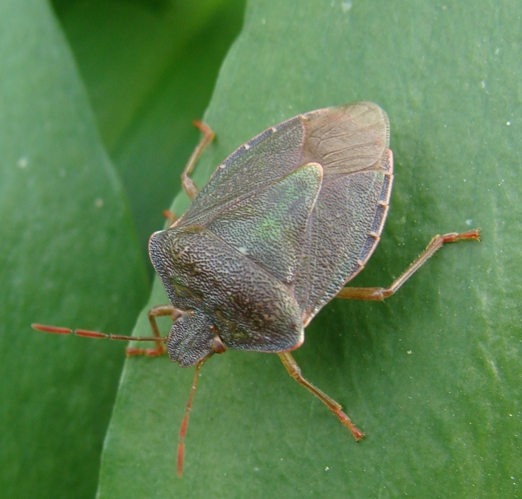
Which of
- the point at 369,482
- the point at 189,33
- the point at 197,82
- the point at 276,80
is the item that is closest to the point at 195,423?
the point at 369,482


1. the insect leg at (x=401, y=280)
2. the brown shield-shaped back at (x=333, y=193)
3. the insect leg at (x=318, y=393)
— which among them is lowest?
the insect leg at (x=318, y=393)

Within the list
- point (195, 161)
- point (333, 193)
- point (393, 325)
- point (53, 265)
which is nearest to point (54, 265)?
point (53, 265)

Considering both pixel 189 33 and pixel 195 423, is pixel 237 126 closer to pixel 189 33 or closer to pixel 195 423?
pixel 189 33

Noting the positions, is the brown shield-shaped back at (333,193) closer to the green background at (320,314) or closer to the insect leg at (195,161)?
the green background at (320,314)

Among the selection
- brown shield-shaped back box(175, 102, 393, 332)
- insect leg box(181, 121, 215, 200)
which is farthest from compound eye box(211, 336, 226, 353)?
insect leg box(181, 121, 215, 200)

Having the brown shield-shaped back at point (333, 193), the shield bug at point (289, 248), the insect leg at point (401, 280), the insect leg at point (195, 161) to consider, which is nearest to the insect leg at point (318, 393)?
the shield bug at point (289, 248)
